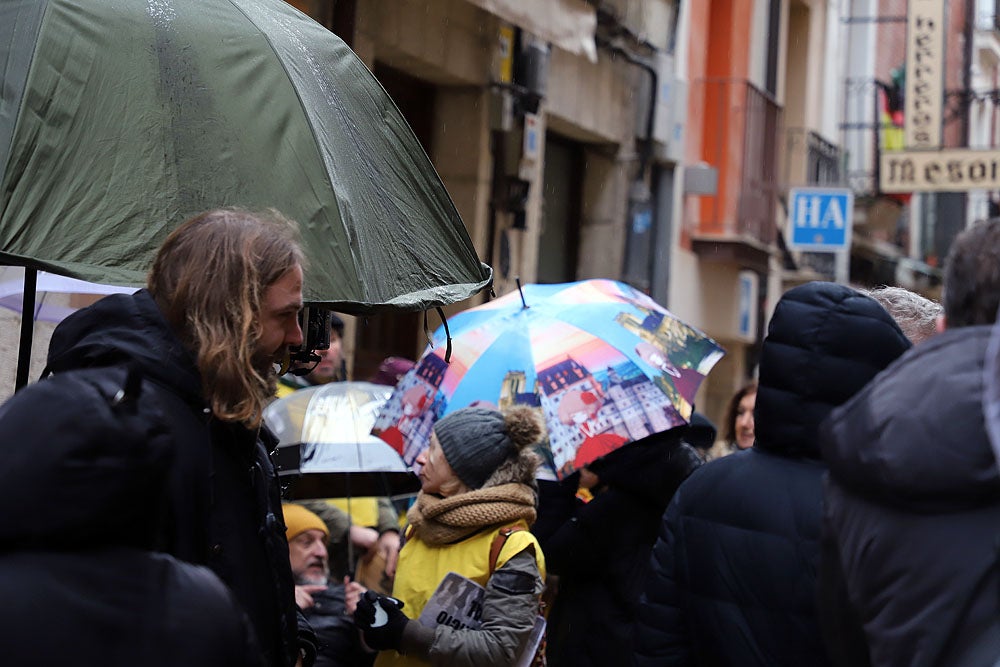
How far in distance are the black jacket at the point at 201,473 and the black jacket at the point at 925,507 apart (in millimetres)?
1086

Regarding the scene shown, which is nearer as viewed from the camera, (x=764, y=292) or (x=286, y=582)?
(x=286, y=582)

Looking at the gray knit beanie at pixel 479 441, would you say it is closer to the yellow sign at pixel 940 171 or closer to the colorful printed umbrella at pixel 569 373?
the colorful printed umbrella at pixel 569 373

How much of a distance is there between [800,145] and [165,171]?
56.7 ft

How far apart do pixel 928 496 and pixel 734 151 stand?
1512cm

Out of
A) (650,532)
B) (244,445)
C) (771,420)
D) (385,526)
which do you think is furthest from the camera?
(385,526)

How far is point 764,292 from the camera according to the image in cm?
1944

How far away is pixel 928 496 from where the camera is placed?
211 centimetres

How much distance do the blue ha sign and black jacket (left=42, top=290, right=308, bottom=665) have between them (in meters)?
15.2

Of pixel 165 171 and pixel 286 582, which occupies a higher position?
pixel 165 171

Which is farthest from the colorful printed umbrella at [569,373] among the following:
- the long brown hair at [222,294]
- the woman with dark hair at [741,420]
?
the long brown hair at [222,294]

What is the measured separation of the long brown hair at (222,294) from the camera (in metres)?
2.76

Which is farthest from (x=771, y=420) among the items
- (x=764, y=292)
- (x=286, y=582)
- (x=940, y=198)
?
(x=940, y=198)

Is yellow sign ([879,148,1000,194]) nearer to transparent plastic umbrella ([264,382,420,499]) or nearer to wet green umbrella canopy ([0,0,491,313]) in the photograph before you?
transparent plastic umbrella ([264,382,420,499])

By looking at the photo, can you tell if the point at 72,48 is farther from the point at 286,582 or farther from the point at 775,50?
the point at 775,50
